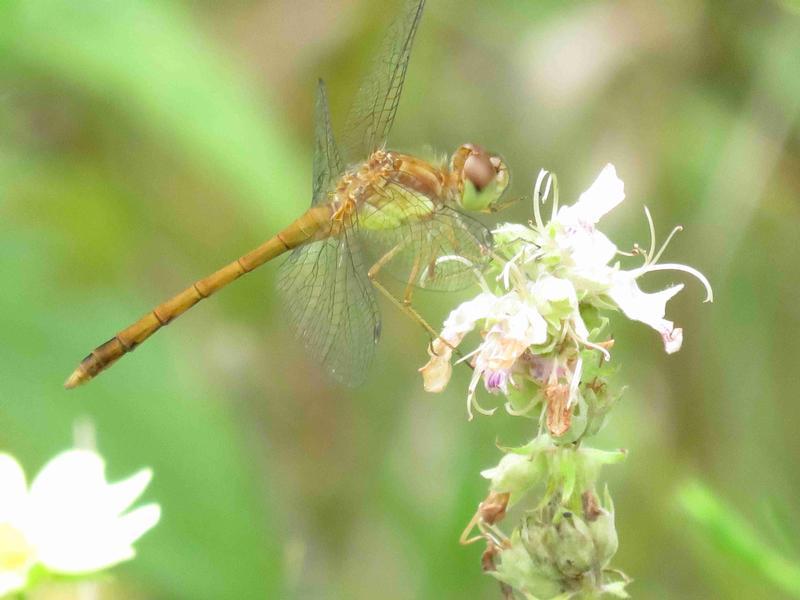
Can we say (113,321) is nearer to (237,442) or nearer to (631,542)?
(237,442)

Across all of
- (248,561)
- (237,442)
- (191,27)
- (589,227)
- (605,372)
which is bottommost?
(605,372)

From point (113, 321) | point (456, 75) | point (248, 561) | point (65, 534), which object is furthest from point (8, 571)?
point (456, 75)

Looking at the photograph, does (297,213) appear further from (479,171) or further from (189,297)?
(479,171)

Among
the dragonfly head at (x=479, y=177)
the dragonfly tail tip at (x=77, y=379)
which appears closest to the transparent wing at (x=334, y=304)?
the dragonfly head at (x=479, y=177)

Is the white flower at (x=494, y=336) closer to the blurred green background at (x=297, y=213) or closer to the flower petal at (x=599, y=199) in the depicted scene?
the flower petal at (x=599, y=199)

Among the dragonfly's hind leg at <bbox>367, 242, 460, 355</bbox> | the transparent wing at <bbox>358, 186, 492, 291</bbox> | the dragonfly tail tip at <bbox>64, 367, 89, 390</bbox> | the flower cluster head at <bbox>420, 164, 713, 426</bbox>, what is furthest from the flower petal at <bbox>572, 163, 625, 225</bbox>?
the dragonfly tail tip at <bbox>64, 367, 89, 390</bbox>

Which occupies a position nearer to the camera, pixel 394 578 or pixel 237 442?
pixel 237 442

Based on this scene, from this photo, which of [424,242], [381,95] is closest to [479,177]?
[424,242]
